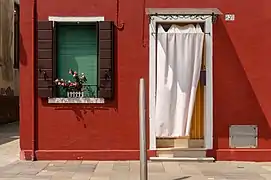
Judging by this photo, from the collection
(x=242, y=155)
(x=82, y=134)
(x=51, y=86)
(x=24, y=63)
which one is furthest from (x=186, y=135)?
(x=24, y=63)

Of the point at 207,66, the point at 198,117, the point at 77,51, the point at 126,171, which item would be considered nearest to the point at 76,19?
the point at 77,51

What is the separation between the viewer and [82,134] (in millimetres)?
11820

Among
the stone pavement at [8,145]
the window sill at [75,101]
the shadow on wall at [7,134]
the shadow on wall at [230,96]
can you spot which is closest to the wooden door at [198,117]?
the shadow on wall at [230,96]

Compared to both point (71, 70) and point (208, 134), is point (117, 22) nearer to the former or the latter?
point (71, 70)

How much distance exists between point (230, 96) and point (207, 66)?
2.82ft

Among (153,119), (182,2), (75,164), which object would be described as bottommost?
(75,164)

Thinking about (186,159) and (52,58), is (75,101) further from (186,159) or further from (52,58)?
(186,159)

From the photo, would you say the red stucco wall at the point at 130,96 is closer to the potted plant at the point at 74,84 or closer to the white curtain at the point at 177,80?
the potted plant at the point at 74,84

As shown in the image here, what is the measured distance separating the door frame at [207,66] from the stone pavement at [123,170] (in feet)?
2.36

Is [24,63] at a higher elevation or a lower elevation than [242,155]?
higher

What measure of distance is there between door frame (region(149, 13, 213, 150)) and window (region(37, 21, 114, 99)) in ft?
2.95

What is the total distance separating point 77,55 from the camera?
1200cm

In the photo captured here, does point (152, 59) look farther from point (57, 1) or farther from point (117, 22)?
point (57, 1)

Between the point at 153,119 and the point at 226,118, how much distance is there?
1.65 m
